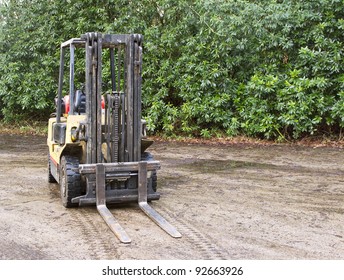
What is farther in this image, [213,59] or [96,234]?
[213,59]

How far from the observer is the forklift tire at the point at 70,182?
20.0 feet

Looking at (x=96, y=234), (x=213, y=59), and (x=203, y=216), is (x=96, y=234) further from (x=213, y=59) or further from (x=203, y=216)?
(x=213, y=59)

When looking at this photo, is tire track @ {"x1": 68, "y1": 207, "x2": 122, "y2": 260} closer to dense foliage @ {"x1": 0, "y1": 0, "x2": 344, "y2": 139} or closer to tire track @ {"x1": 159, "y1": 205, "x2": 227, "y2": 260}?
tire track @ {"x1": 159, "y1": 205, "x2": 227, "y2": 260}

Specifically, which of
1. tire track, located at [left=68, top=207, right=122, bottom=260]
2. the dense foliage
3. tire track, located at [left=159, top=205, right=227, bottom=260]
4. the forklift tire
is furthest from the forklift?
the dense foliage

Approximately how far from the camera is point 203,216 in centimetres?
584

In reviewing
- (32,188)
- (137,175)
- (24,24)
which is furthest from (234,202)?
(24,24)

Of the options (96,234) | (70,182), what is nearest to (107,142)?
(70,182)

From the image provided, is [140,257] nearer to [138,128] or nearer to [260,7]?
[138,128]

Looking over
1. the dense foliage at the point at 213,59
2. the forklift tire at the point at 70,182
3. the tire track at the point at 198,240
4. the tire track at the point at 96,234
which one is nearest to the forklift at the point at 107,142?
the forklift tire at the point at 70,182

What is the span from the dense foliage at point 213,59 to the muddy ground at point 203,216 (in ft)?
9.86

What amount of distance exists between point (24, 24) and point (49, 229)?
1163 centimetres

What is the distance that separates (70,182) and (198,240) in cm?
195

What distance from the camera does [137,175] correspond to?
620cm

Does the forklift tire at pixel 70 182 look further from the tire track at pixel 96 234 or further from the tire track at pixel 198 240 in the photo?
the tire track at pixel 198 240
